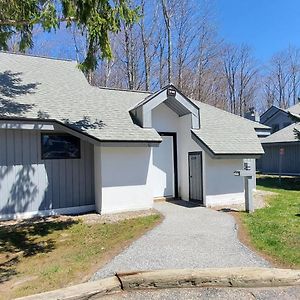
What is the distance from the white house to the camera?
32.1 ft

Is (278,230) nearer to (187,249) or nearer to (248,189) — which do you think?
(248,189)

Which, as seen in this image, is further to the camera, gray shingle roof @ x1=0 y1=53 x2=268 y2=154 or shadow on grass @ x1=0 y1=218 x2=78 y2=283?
gray shingle roof @ x1=0 y1=53 x2=268 y2=154

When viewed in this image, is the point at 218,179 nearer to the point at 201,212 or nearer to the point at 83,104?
the point at 201,212

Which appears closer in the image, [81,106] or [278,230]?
[278,230]

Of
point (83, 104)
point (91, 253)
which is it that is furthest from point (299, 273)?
point (83, 104)

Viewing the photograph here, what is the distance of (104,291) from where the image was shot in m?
4.46

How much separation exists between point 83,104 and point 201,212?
5738mm

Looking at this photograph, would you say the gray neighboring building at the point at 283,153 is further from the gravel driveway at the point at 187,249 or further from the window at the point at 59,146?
the window at the point at 59,146

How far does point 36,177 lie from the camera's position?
9969 millimetres

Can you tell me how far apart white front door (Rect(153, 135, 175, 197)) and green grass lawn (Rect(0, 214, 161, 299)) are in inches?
111

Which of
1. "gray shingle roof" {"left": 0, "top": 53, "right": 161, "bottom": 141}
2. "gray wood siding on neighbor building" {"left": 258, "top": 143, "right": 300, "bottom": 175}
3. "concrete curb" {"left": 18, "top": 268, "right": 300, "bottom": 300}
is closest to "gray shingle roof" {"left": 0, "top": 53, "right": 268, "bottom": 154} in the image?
"gray shingle roof" {"left": 0, "top": 53, "right": 161, "bottom": 141}

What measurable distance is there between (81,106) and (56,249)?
232 inches

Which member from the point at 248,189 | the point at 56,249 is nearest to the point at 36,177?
the point at 56,249

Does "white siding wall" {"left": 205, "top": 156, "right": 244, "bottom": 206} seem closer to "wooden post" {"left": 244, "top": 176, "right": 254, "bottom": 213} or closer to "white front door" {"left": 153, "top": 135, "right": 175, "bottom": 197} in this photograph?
"wooden post" {"left": 244, "top": 176, "right": 254, "bottom": 213}
